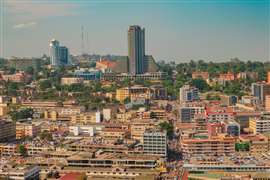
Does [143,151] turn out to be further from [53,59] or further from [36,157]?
[53,59]

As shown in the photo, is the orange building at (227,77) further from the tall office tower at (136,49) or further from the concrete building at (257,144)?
the concrete building at (257,144)

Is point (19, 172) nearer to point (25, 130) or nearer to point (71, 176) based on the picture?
point (71, 176)

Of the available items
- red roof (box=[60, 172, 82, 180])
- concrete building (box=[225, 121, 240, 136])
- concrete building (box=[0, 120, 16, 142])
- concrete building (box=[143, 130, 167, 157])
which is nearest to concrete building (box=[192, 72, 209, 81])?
concrete building (box=[225, 121, 240, 136])

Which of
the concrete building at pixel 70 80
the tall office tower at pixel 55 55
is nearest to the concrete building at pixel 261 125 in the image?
the concrete building at pixel 70 80

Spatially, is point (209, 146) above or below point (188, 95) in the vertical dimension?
below

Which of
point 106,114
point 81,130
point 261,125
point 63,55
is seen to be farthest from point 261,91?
point 63,55

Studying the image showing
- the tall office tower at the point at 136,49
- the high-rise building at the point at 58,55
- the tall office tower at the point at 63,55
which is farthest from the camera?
the tall office tower at the point at 63,55
